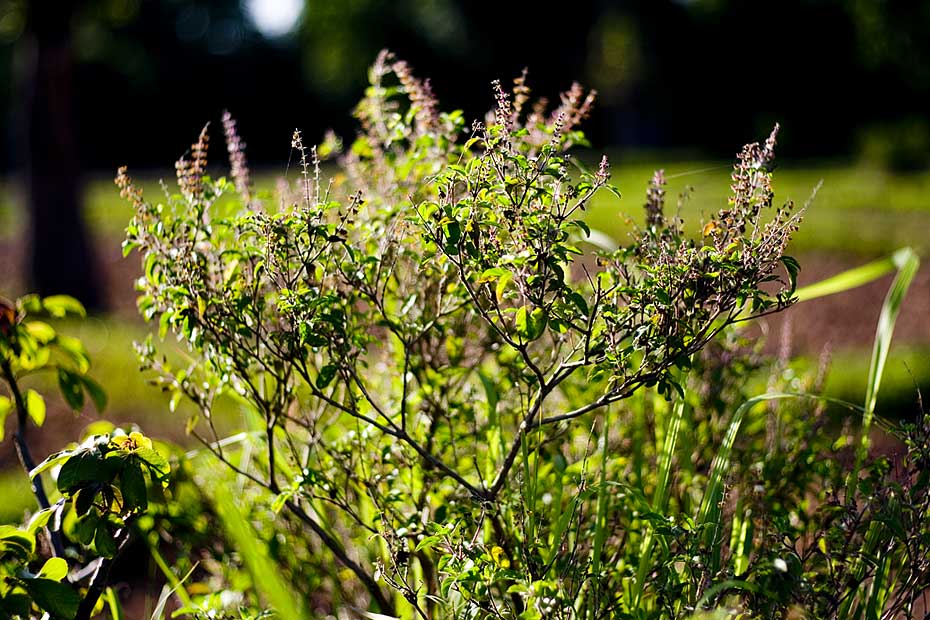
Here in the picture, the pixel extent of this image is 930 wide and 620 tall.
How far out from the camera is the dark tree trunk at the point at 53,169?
9.35 m

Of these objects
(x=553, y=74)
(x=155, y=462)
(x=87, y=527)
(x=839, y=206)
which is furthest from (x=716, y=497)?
(x=553, y=74)

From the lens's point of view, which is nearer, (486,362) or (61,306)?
(61,306)

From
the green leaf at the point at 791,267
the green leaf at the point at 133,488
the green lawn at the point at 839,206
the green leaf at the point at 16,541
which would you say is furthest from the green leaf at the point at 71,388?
the green lawn at the point at 839,206

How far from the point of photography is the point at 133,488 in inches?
61.7

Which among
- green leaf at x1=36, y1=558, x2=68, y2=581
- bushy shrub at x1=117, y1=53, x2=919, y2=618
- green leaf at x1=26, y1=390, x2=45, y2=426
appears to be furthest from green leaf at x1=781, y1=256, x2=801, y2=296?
green leaf at x1=26, y1=390, x2=45, y2=426

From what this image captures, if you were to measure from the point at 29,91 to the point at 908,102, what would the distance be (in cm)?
2949

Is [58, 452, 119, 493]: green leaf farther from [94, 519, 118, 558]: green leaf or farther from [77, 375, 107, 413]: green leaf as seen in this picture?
[77, 375, 107, 413]: green leaf

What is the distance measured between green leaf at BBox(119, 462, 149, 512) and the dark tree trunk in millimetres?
8844

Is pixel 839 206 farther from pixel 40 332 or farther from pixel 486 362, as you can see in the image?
pixel 40 332

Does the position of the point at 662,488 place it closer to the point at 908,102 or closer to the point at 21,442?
the point at 21,442

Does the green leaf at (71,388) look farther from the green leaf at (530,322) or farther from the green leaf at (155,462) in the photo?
the green leaf at (530,322)

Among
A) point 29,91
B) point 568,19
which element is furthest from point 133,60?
point 29,91

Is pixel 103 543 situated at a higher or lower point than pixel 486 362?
lower

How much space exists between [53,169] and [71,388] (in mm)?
8503
